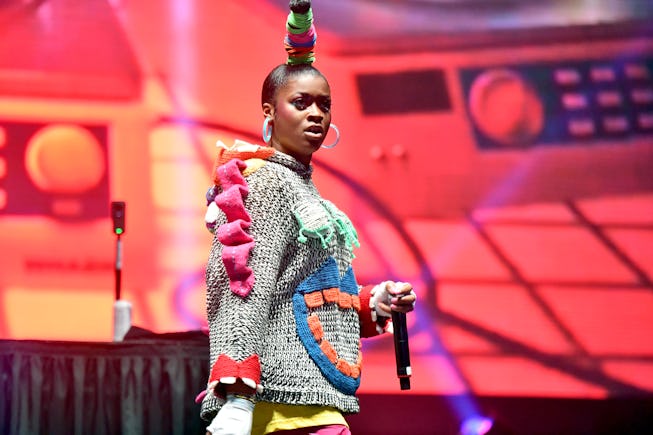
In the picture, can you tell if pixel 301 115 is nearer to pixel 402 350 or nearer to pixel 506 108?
pixel 402 350

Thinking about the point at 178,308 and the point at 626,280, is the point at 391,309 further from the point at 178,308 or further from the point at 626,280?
the point at 626,280

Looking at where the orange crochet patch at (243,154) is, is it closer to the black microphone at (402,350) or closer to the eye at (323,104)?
the eye at (323,104)

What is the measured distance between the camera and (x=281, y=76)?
6.25 feet

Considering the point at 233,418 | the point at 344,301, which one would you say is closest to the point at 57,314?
the point at 344,301

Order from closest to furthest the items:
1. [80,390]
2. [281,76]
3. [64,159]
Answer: [281,76]
[80,390]
[64,159]

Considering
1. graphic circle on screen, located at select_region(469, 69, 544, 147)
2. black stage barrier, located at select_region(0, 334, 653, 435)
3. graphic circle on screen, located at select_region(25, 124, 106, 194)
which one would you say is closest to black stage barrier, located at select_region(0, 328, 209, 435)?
black stage barrier, located at select_region(0, 334, 653, 435)

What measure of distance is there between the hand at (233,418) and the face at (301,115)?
21.3 inches

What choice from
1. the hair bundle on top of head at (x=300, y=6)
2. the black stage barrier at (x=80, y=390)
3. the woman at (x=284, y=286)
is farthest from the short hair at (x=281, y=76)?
the black stage barrier at (x=80, y=390)

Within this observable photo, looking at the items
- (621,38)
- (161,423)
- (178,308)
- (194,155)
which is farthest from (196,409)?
(621,38)

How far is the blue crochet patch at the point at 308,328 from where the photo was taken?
5.66 feet

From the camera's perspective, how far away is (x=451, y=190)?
431cm

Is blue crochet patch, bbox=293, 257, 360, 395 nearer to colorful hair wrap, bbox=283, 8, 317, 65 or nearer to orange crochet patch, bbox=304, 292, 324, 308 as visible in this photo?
orange crochet patch, bbox=304, 292, 324, 308

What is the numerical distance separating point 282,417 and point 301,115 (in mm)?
580

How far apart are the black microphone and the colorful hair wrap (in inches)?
21.5
